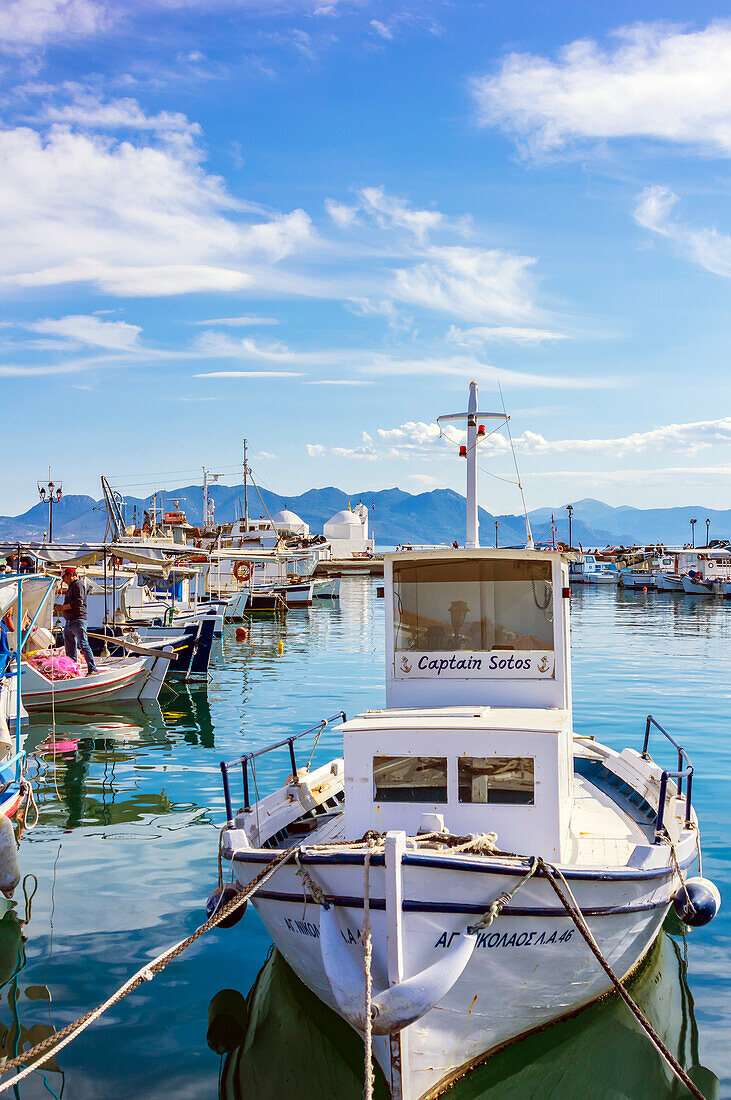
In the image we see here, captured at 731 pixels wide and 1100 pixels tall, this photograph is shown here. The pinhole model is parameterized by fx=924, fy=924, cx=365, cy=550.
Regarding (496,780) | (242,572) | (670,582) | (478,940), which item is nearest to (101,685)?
(496,780)

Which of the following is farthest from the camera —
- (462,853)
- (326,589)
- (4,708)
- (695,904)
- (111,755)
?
(326,589)

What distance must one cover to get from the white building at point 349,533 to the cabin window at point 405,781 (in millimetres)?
135255

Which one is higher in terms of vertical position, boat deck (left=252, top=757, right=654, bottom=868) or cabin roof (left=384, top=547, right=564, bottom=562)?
cabin roof (left=384, top=547, right=564, bottom=562)

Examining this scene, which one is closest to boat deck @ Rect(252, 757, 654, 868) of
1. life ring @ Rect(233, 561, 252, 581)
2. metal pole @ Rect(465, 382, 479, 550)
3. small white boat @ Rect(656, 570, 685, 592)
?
metal pole @ Rect(465, 382, 479, 550)

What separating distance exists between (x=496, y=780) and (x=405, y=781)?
2.49 ft

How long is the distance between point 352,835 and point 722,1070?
11.8 feet

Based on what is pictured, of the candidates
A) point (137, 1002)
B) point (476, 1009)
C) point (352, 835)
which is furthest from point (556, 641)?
point (137, 1002)

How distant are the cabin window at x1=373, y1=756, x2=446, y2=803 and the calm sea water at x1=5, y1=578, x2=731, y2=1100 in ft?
6.85

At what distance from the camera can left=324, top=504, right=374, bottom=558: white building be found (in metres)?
147

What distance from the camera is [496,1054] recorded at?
7.31 meters

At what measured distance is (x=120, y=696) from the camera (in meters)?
23.3

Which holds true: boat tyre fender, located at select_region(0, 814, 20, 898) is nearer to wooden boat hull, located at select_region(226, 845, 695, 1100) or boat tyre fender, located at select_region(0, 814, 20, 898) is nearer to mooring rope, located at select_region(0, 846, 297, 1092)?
mooring rope, located at select_region(0, 846, 297, 1092)

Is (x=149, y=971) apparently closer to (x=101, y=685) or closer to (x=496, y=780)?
(x=496, y=780)

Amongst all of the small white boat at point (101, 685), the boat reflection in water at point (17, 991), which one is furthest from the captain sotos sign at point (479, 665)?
the small white boat at point (101, 685)
